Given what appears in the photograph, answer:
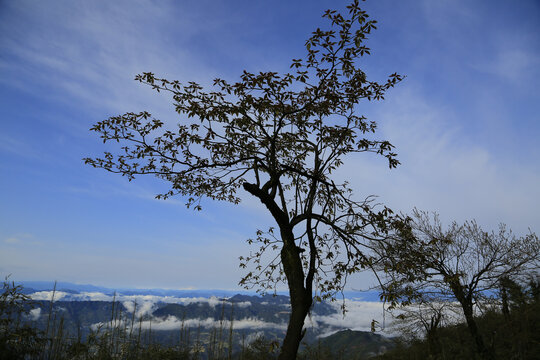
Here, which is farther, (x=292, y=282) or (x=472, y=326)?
(x=472, y=326)

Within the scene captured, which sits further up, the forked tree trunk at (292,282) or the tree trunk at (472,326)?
the forked tree trunk at (292,282)

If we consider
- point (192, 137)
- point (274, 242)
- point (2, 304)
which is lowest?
point (2, 304)

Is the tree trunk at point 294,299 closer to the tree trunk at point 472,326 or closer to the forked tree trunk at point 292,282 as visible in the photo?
the forked tree trunk at point 292,282

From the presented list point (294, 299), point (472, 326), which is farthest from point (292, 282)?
point (472, 326)

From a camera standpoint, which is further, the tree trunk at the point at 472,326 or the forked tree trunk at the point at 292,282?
the tree trunk at the point at 472,326

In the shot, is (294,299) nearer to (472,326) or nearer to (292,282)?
(292,282)

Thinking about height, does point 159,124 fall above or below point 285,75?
below

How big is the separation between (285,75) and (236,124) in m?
1.91

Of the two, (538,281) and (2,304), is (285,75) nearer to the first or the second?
(2,304)

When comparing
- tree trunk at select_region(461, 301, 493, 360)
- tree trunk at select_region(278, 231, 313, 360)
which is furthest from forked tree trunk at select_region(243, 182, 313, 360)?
tree trunk at select_region(461, 301, 493, 360)

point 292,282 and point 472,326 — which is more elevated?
point 292,282

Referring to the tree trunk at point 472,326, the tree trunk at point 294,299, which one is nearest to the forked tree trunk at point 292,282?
the tree trunk at point 294,299

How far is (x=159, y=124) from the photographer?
849 centimetres

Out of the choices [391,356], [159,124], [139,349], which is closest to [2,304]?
[139,349]
